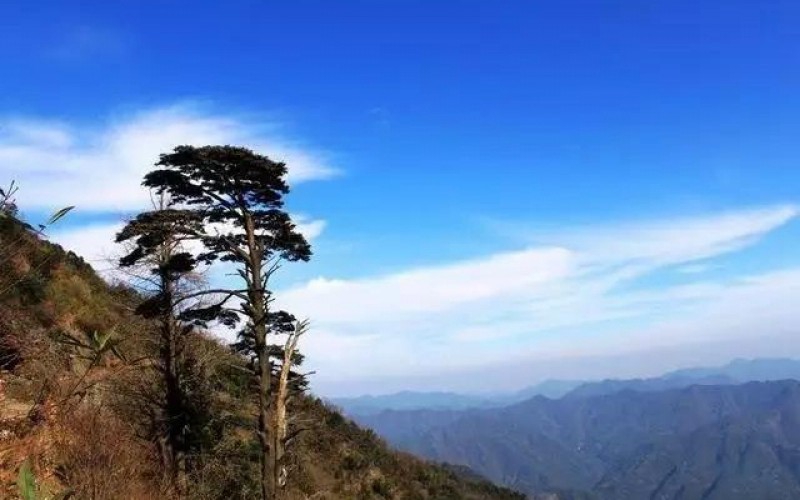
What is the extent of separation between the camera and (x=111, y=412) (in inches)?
663

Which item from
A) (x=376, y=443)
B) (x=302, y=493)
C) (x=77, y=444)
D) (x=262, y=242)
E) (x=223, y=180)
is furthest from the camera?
(x=376, y=443)

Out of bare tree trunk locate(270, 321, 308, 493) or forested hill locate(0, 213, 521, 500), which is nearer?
forested hill locate(0, 213, 521, 500)

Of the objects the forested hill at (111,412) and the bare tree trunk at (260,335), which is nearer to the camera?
the forested hill at (111,412)

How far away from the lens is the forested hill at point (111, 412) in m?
6.25

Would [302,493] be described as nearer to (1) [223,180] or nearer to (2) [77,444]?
(1) [223,180]

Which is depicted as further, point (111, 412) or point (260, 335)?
point (260, 335)

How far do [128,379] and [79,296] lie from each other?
1004cm

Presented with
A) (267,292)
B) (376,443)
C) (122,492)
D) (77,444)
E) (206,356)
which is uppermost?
(267,292)

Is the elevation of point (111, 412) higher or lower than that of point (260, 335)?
lower

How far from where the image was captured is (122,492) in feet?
33.2

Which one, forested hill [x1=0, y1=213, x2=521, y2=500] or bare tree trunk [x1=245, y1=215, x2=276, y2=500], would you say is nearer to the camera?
forested hill [x1=0, y1=213, x2=521, y2=500]

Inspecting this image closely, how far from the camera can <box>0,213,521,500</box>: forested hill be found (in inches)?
246

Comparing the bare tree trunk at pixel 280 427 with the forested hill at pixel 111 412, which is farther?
the bare tree trunk at pixel 280 427

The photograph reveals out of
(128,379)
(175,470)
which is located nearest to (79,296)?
(128,379)
